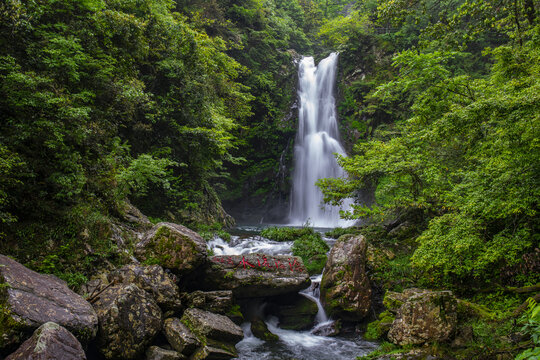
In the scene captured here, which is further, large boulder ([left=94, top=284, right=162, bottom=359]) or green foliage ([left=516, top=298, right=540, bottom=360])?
large boulder ([left=94, top=284, right=162, bottom=359])

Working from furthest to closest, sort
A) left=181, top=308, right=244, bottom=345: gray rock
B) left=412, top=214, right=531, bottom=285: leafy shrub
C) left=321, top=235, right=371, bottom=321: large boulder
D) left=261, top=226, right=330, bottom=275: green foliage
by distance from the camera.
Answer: left=261, top=226, right=330, bottom=275: green foliage < left=321, top=235, right=371, bottom=321: large boulder < left=181, top=308, right=244, bottom=345: gray rock < left=412, top=214, right=531, bottom=285: leafy shrub

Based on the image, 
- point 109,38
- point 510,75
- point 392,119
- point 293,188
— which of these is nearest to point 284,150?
point 293,188

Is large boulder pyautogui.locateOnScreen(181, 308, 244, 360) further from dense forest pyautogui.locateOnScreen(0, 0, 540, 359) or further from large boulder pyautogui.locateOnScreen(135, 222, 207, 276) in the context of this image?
dense forest pyautogui.locateOnScreen(0, 0, 540, 359)

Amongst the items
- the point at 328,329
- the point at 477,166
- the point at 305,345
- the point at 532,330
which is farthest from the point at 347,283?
the point at 532,330

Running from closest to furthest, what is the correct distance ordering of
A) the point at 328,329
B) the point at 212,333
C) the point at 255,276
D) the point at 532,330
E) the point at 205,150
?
the point at 532,330, the point at 212,333, the point at 328,329, the point at 255,276, the point at 205,150

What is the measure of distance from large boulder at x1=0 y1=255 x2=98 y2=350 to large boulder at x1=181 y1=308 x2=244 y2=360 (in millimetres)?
1647

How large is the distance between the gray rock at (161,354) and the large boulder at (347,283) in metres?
3.62

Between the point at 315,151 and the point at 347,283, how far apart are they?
14511 millimetres

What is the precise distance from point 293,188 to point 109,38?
14473mm

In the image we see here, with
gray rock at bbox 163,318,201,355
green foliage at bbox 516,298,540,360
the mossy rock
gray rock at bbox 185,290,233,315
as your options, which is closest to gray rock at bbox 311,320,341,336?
the mossy rock

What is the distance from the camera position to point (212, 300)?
6270 millimetres

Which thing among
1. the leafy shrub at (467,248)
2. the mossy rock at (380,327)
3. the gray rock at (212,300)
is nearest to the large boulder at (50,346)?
the gray rock at (212,300)

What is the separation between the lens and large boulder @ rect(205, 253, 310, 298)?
6.93 meters

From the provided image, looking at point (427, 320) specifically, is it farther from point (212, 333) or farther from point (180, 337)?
point (180, 337)
